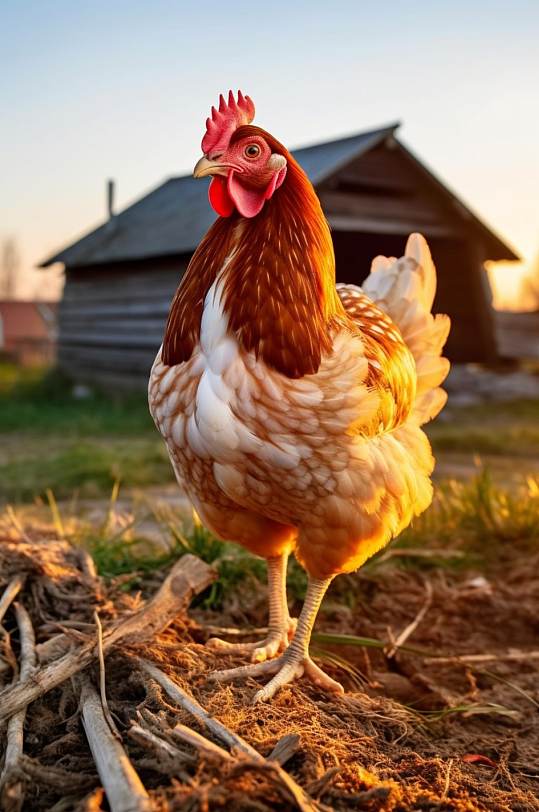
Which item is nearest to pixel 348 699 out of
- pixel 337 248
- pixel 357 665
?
pixel 357 665

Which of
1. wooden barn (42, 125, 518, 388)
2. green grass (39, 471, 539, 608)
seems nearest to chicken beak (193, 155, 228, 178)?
green grass (39, 471, 539, 608)

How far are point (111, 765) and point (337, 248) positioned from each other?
13.8 meters

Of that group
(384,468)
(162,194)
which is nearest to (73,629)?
(384,468)

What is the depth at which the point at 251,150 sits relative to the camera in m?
2.33

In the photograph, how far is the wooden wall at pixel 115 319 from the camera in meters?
12.8

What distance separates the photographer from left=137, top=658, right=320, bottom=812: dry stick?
165cm

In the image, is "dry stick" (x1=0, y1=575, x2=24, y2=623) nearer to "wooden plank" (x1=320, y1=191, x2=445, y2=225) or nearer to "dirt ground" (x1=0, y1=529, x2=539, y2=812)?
"dirt ground" (x1=0, y1=529, x2=539, y2=812)

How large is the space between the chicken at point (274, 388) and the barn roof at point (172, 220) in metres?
8.20

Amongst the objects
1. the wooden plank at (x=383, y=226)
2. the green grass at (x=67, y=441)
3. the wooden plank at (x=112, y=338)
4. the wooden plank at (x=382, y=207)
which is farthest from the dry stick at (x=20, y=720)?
the wooden plank at (x=112, y=338)

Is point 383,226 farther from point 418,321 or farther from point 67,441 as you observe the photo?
point 418,321

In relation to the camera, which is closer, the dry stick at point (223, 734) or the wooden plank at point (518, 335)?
the dry stick at point (223, 734)

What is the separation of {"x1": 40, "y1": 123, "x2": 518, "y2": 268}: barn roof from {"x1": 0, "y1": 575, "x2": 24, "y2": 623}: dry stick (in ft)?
26.2

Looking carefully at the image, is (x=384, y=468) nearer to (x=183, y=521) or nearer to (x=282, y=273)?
(x=282, y=273)

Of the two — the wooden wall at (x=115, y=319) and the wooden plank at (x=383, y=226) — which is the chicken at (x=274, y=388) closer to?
the wooden plank at (x=383, y=226)
